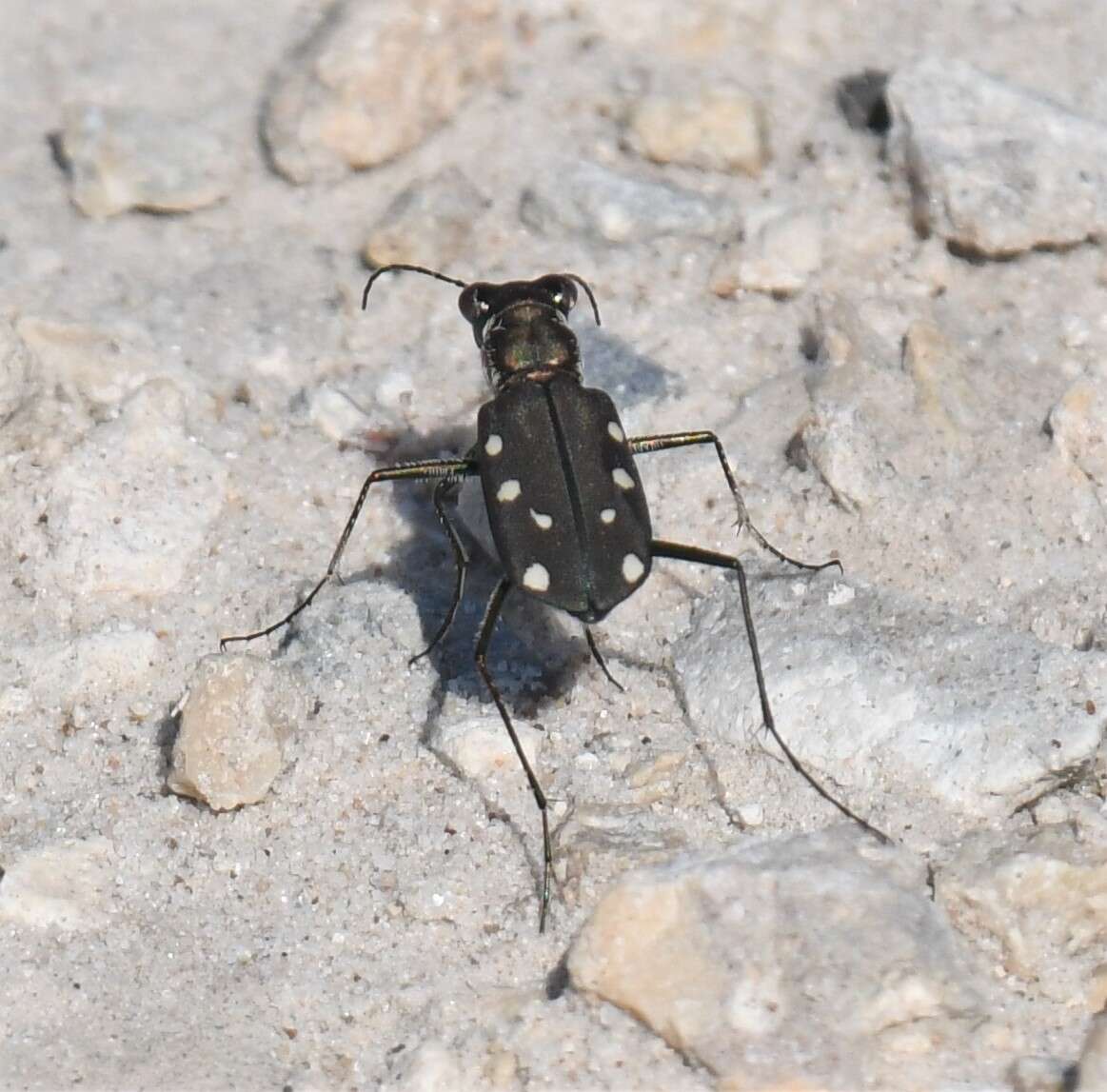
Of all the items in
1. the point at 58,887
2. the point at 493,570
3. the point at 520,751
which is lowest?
the point at 493,570

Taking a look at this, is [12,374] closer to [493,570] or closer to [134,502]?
[134,502]

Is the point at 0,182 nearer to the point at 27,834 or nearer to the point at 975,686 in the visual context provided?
the point at 27,834

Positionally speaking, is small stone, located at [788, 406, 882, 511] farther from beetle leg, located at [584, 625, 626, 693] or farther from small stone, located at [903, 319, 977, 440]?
beetle leg, located at [584, 625, 626, 693]

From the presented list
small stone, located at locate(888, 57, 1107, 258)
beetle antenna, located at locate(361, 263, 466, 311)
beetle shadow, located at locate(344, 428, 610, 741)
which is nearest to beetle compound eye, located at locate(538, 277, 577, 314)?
beetle antenna, located at locate(361, 263, 466, 311)

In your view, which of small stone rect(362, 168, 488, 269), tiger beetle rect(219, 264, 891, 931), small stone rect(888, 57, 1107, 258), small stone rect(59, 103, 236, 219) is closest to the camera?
tiger beetle rect(219, 264, 891, 931)

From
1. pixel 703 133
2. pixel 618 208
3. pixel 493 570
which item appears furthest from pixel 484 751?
pixel 703 133

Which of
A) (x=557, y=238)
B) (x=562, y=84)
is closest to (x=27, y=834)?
(x=557, y=238)
